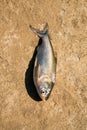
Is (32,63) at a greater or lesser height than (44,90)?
greater

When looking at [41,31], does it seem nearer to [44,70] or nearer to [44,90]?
[44,70]

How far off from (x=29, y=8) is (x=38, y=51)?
50 centimetres

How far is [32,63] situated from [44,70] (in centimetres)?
20

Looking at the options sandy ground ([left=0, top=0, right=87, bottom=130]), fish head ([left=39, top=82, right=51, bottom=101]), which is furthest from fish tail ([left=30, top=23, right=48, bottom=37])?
fish head ([left=39, top=82, right=51, bottom=101])

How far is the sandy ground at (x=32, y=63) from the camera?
5121 mm

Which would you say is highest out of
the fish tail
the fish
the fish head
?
the fish tail

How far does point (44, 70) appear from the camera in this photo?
5.03m

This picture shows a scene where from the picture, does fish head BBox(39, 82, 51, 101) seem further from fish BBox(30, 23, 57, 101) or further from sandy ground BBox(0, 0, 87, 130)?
sandy ground BBox(0, 0, 87, 130)

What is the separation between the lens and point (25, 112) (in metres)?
5.12

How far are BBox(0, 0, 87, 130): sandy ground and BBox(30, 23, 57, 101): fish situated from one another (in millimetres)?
121

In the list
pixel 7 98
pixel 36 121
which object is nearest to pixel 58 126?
pixel 36 121

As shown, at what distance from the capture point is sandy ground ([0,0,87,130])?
16.8 feet

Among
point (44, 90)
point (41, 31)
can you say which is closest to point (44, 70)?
point (44, 90)

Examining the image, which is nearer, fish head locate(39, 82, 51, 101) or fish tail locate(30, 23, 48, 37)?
fish head locate(39, 82, 51, 101)
